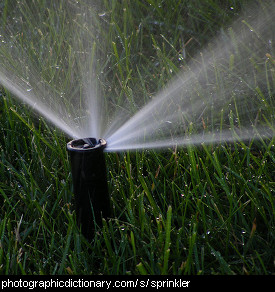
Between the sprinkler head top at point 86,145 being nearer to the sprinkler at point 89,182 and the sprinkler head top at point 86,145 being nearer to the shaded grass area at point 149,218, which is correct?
the sprinkler at point 89,182

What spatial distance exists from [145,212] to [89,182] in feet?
1.04

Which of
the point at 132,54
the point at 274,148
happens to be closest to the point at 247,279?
the point at 274,148

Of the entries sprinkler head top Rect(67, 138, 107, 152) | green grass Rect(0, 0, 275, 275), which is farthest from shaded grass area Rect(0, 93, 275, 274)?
sprinkler head top Rect(67, 138, 107, 152)

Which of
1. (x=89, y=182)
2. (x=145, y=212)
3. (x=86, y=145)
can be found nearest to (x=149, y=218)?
(x=145, y=212)

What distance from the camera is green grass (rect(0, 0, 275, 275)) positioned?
5.07 ft

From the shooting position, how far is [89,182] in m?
1.58

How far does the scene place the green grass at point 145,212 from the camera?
5.07 feet

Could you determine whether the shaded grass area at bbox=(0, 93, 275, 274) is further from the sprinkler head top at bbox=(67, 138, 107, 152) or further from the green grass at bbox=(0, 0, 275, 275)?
the sprinkler head top at bbox=(67, 138, 107, 152)

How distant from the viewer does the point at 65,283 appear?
4.80 ft

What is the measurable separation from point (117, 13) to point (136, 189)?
1.68 m

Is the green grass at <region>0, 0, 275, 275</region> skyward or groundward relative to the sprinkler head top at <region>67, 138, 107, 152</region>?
groundward

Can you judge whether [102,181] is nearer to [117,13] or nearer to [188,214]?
[188,214]

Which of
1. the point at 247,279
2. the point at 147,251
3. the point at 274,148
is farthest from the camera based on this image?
the point at 274,148

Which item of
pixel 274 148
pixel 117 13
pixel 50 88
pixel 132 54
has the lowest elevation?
pixel 274 148
